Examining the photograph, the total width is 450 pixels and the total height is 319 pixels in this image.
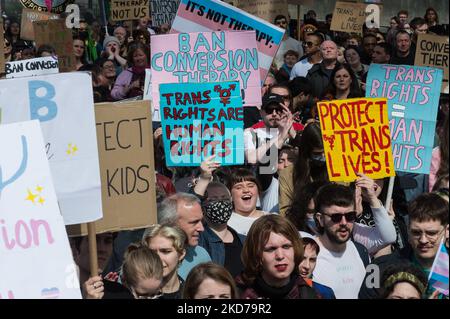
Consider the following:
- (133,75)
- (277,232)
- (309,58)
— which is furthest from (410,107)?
(309,58)

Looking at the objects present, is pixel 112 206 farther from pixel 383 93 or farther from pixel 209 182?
pixel 383 93

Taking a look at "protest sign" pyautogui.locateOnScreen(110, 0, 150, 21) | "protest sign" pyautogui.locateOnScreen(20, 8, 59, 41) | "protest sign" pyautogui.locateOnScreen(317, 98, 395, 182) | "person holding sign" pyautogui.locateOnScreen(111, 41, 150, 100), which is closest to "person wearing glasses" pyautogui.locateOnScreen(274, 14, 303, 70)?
"protest sign" pyautogui.locateOnScreen(110, 0, 150, 21)

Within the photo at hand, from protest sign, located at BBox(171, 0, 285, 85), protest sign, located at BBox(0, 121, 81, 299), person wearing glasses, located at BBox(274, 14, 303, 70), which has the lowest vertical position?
protest sign, located at BBox(0, 121, 81, 299)

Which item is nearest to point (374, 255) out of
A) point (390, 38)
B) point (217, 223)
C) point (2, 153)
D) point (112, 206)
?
point (217, 223)

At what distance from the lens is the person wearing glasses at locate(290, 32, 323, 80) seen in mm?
12109

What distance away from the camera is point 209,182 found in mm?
6812

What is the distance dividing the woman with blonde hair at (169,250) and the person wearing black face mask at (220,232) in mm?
575

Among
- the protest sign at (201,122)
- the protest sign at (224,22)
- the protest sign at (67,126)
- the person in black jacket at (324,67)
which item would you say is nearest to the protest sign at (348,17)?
the person in black jacket at (324,67)

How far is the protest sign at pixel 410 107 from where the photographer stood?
7.55m

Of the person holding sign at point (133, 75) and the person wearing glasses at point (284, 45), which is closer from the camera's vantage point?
the person holding sign at point (133, 75)

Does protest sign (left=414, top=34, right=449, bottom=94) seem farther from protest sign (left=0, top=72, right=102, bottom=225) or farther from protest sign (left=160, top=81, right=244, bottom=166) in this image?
protest sign (left=0, top=72, right=102, bottom=225)

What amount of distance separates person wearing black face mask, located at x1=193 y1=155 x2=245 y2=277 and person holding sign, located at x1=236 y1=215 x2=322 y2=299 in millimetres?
750

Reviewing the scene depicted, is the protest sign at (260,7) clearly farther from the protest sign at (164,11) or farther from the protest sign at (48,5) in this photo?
the protest sign at (48,5)
